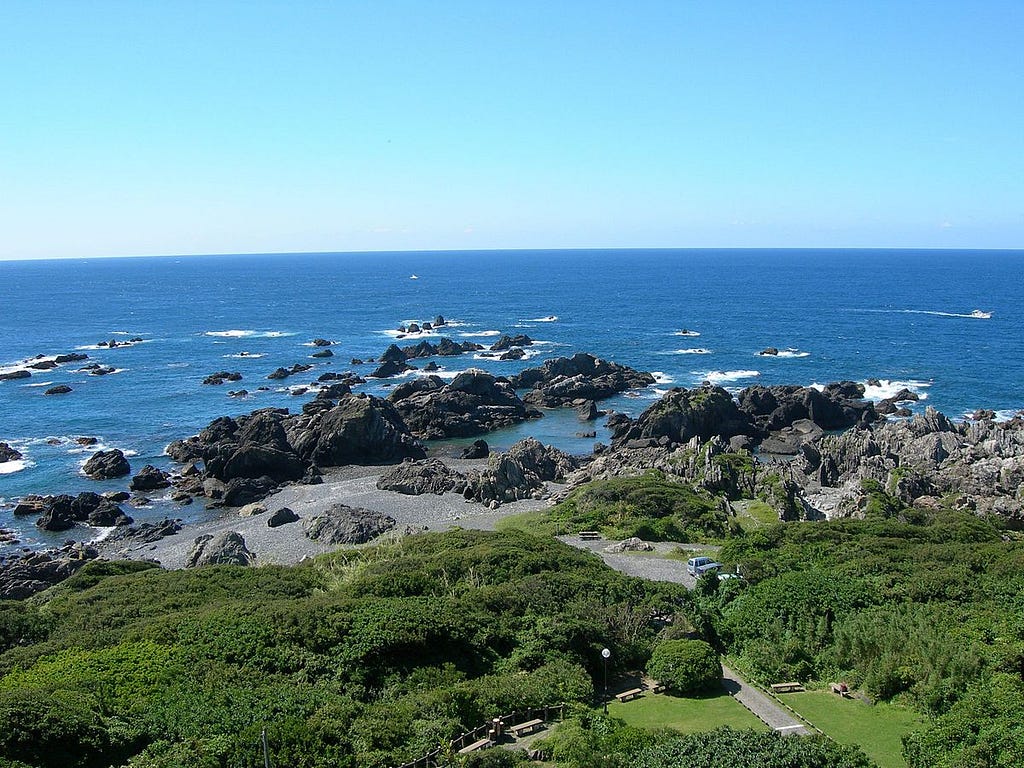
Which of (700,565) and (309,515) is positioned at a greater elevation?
(700,565)

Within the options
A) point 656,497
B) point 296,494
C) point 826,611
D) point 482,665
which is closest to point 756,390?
point 656,497

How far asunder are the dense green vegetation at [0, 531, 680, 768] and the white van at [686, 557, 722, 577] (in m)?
4.64

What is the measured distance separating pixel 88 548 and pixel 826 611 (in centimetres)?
4240

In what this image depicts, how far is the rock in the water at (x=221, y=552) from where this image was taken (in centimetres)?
4425

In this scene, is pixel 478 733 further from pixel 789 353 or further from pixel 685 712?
pixel 789 353

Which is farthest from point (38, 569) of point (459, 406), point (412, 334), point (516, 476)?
point (412, 334)

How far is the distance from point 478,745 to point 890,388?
79811mm

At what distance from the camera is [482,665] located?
1013 inches

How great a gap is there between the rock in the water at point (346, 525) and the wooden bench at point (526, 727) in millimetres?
27993

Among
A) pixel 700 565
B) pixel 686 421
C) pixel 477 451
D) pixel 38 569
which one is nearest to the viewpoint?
pixel 700 565

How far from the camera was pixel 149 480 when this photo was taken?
6197 cm

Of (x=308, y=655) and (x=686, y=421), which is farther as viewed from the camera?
(x=686, y=421)

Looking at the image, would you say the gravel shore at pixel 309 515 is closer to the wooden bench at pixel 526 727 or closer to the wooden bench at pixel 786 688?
the wooden bench at pixel 786 688

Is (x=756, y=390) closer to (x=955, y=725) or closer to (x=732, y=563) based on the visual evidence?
(x=732, y=563)
